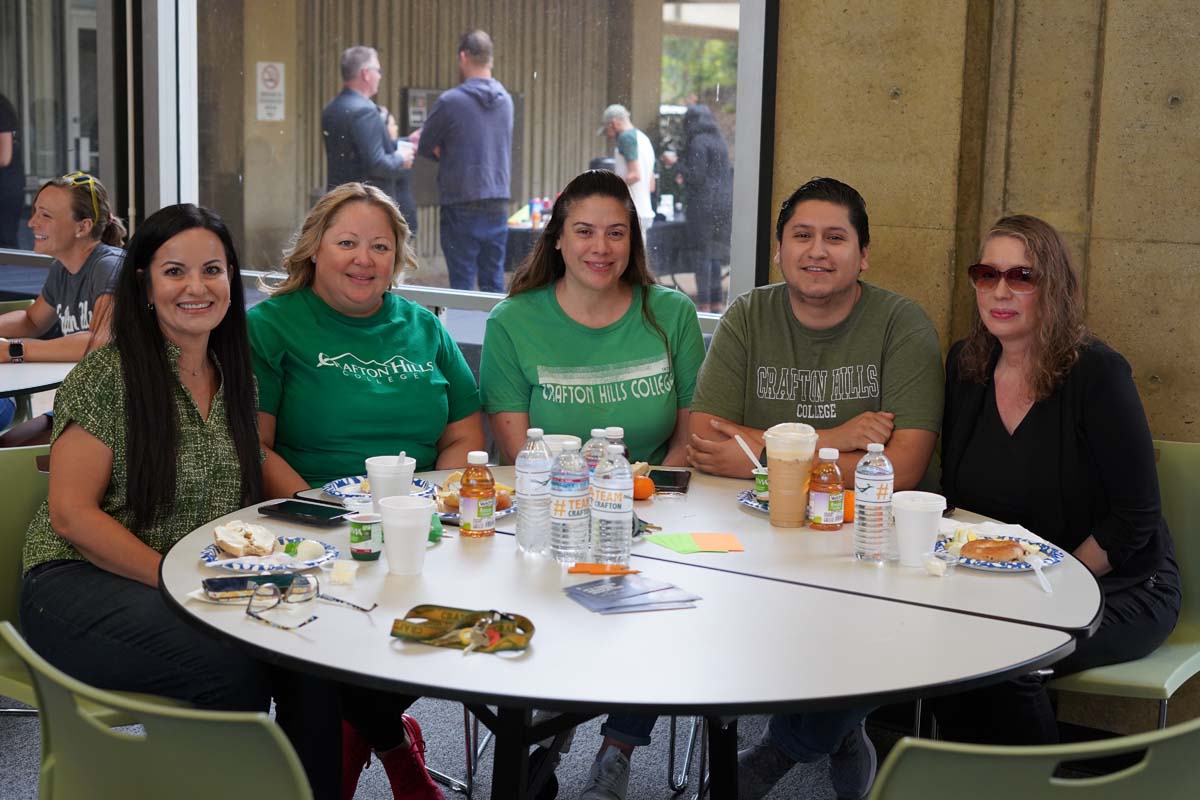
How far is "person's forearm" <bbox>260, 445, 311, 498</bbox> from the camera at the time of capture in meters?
2.72

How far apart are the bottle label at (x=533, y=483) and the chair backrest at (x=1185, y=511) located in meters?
1.53

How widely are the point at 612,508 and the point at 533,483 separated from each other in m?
0.17

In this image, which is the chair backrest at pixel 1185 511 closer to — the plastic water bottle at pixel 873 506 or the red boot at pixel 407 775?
the plastic water bottle at pixel 873 506

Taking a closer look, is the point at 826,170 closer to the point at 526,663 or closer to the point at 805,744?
the point at 805,744

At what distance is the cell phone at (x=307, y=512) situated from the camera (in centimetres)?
229

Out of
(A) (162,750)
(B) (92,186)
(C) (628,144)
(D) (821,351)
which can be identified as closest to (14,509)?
(A) (162,750)

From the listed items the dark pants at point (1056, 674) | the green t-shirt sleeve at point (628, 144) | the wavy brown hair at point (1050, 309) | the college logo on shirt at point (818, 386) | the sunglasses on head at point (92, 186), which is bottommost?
the dark pants at point (1056, 674)

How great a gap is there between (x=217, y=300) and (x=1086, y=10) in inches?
91.4

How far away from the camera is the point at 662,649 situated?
171 centimetres

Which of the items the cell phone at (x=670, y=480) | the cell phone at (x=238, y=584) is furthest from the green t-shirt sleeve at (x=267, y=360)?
the cell phone at (x=238, y=584)

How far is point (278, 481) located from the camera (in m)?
2.72

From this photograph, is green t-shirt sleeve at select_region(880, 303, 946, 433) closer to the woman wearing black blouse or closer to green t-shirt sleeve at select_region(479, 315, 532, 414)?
the woman wearing black blouse

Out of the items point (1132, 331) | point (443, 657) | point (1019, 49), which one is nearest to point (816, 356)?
point (1132, 331)

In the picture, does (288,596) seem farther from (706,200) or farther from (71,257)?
(71,257)
